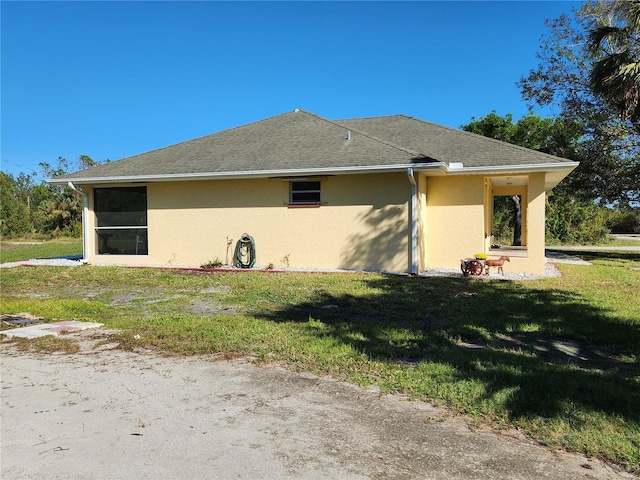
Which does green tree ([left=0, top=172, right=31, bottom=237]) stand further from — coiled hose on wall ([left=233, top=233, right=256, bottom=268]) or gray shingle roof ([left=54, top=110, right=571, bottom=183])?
coiled hose on wall ([left=233, top=233, right=256, bottom=268])

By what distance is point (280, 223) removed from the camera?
14094 millimetres

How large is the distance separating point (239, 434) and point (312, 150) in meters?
11.5

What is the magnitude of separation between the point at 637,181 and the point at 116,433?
19.9 meters

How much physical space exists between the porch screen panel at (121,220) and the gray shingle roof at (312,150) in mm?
742

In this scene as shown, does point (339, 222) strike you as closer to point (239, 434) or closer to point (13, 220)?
point (239, 434)

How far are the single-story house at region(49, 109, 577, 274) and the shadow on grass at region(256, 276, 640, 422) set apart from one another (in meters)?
3.30

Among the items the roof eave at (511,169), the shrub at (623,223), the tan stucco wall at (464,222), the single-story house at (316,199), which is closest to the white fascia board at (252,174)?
the single-story house at (316,199)

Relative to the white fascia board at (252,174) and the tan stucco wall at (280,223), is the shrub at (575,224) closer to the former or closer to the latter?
the tan stucco wall at (280,223)

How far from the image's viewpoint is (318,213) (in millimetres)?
13711

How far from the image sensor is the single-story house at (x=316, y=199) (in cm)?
1287

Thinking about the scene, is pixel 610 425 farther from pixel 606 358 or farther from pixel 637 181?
pixel 637 181

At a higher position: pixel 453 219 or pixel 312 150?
pixel 312 150

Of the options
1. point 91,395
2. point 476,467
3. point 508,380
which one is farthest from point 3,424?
point 508,380

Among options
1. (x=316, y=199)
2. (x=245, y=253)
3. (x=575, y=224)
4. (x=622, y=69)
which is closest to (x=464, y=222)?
(x=316, y=199)
